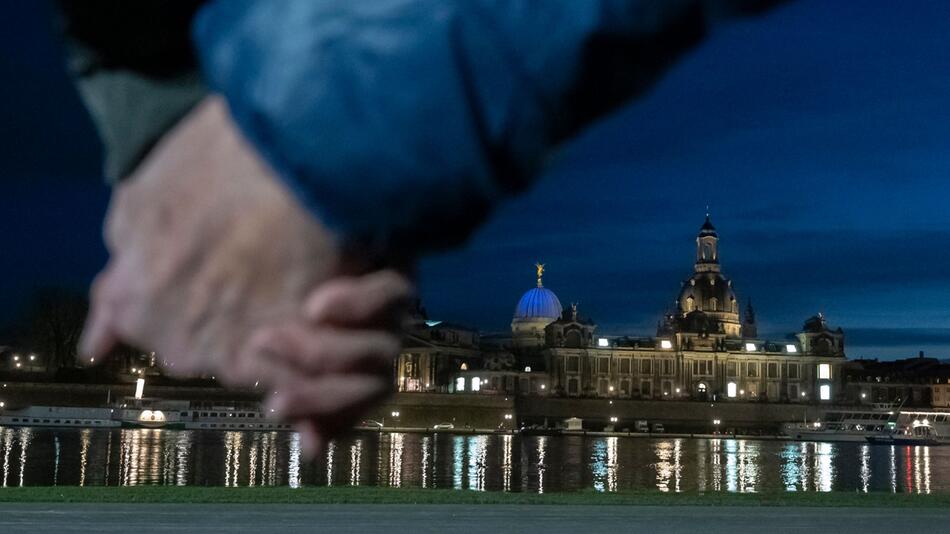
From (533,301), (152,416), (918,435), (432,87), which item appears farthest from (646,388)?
(432,87)

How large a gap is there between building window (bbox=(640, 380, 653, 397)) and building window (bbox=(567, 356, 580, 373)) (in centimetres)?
603

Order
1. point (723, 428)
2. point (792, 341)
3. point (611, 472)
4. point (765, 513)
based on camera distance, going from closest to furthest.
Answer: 1. point (765, 513)
2. point (611, 472)
3. point (723, 428)
4. point (792, 341)

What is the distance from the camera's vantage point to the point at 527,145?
0.55m

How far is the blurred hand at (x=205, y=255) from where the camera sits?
0.57 meters

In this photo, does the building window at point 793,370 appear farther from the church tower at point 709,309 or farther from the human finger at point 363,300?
the human finger at point 363,300

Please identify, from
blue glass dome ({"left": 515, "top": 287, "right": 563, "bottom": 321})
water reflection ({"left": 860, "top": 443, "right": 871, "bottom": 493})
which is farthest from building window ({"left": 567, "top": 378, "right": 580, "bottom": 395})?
blue glass dome ({"left": 515, "top": 287, "right": 563, "bottom": 321})

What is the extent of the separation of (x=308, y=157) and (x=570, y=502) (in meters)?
17.6

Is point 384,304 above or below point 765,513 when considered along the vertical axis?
above

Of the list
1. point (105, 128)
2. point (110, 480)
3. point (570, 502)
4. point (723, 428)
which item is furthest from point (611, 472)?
point (723, 428)

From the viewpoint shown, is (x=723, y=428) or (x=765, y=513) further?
(x=723, y=428)

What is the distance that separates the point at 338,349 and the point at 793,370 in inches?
3460

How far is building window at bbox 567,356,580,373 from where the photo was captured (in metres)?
78.9

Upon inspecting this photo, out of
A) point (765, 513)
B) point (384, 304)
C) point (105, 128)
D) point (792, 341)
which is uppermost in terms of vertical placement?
point (792, 341)

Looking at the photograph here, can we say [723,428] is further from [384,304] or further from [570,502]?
[384,304]
